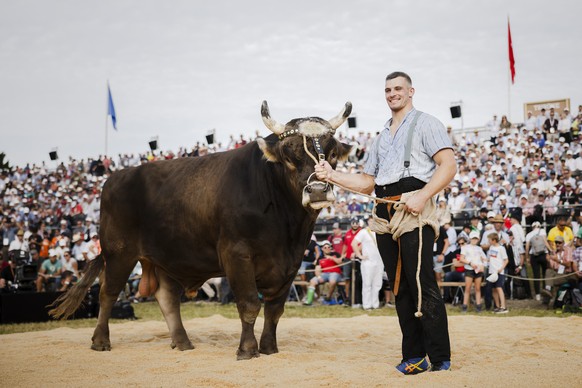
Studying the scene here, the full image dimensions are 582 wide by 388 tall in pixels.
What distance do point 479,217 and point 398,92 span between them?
11.7 m

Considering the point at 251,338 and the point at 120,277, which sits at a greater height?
the point at 120,277

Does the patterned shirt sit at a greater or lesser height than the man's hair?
lesser

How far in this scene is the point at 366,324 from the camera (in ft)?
32.1

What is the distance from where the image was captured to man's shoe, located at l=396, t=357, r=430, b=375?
5160mm

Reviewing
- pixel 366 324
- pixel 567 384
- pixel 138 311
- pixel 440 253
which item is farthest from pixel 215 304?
pixel 567 384

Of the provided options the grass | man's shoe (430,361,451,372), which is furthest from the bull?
the grass

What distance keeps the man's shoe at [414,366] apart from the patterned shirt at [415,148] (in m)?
1.58

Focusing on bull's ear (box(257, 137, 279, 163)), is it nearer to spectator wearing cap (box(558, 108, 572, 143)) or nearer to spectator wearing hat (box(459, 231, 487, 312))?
spectator wearing hat (box(459, 231, 487, 312))

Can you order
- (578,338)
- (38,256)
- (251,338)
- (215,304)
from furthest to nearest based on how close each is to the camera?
1. (38,256)
2. (215,304)
3. (578,338)
4. (251,338)

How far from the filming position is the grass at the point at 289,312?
1171 centimetres

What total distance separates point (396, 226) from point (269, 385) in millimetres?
1705

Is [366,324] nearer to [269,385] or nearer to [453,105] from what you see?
[269,385]

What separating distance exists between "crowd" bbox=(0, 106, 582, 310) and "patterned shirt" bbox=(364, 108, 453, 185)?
183cm

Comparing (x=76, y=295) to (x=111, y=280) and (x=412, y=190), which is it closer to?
(x=111, y=280)
